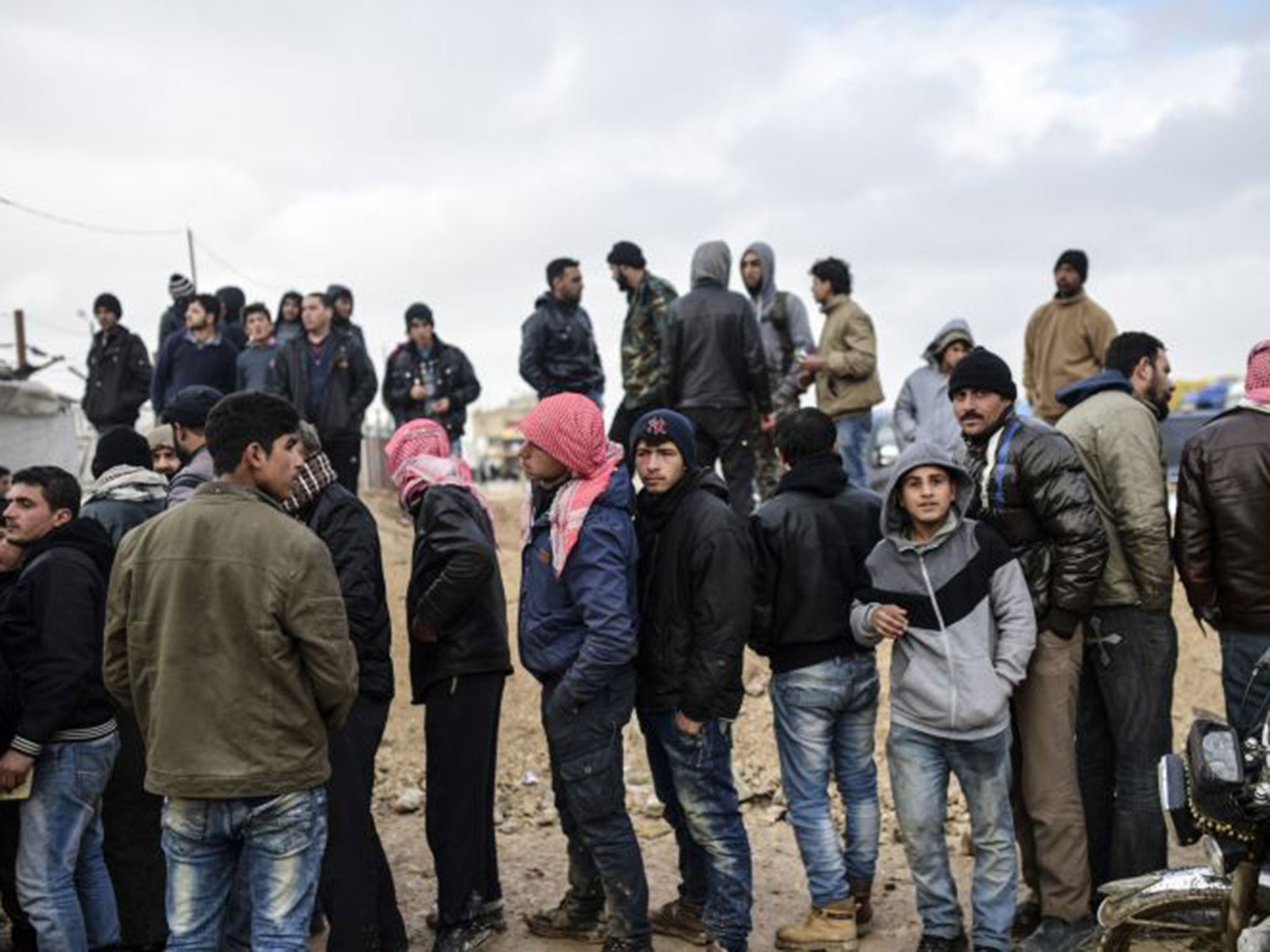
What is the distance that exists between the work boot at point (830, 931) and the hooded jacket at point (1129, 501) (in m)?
1.75

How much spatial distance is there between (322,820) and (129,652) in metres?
0.81

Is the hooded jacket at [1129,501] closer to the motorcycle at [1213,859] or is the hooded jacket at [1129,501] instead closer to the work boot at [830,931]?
the motorcycle at [1213,859]

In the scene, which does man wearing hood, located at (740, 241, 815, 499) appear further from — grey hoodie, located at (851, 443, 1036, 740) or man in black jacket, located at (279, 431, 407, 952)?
man in black jacket, located at (279, 431, 407, 952)

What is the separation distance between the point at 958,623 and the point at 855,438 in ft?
14.4

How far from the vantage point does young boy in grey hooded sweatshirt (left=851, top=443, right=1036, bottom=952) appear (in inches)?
192

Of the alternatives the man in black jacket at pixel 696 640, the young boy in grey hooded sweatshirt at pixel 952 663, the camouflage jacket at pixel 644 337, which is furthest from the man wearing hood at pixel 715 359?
the young boy in grey hooded sweatshirt at pixel 952 663

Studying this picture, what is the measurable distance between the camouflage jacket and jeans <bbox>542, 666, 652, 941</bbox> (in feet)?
12.8

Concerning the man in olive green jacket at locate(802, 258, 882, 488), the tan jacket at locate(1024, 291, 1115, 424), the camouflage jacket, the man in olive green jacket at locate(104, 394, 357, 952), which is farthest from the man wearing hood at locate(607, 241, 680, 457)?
the man in olive green jacket at locate(104, 394, 357, 952)

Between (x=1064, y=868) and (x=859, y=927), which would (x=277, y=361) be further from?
(x=1064, y=868)

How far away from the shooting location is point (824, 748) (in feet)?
17.7

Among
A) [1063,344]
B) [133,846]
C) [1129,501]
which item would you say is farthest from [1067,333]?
[133,846]

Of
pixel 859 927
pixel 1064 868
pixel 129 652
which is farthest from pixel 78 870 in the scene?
pixel 1064 868

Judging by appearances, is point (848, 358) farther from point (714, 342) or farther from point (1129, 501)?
point (1129, 501)

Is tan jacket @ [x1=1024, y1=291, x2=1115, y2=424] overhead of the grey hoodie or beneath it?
overhead
